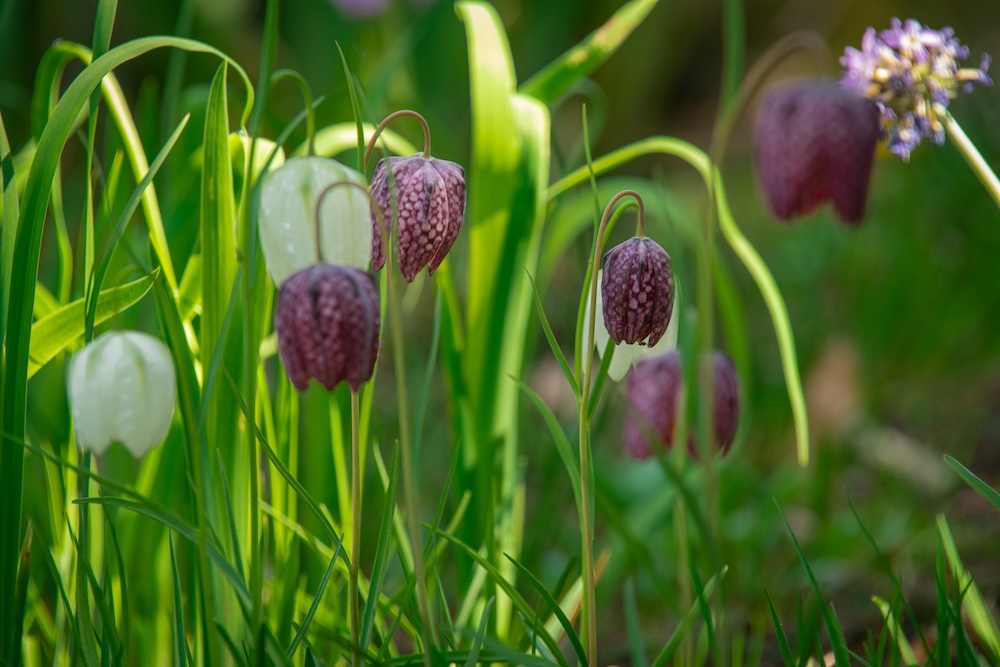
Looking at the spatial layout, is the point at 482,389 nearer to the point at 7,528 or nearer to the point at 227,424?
the point at 227,424

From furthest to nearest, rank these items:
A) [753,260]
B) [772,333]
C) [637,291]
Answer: [772,333] < [753,260] < [637,291]

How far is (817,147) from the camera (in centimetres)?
89

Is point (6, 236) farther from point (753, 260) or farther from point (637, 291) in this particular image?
point (753, 260)

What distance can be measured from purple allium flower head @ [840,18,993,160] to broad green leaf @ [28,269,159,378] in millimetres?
719

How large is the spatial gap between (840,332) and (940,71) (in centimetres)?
131

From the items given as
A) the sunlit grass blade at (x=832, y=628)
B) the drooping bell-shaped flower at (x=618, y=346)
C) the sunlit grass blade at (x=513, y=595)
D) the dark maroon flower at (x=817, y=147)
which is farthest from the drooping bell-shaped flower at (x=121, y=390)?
the dark maroon flower at (x=817, y=147)

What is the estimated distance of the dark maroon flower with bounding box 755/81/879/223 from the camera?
89 centimetres

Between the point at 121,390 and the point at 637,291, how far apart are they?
0.39 meters

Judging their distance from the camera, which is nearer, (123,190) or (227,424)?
(227,424)

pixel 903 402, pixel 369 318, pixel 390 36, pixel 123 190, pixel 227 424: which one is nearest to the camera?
pixel 369 318

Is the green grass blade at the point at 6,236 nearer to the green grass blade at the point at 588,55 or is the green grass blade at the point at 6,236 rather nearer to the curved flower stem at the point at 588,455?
the curved flower stem at the point at 588,455

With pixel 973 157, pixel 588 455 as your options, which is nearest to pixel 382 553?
pixel 588 455

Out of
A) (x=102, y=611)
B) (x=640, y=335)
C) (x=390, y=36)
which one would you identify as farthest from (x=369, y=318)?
(x=390, y=36)

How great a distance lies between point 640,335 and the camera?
72cm
